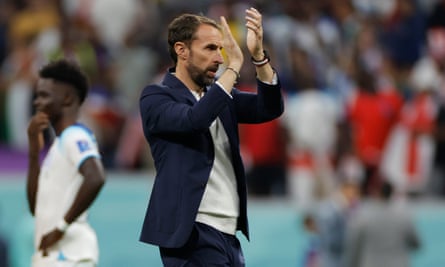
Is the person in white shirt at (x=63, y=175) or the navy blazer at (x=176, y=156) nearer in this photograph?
the navy blazer at (x=176, y=156)

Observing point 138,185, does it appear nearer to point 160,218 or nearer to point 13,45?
point 13,45

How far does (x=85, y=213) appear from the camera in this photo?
8.83 m

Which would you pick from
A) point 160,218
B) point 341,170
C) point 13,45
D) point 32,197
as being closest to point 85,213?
point 32,197

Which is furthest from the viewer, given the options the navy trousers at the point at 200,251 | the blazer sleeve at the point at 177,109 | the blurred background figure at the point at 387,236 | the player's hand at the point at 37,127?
the blurred background figure at the point at 387,236

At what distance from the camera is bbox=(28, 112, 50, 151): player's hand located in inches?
346

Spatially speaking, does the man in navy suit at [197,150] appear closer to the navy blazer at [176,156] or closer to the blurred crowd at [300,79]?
the navy blazer at [176,156]

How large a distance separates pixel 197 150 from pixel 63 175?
142 cm

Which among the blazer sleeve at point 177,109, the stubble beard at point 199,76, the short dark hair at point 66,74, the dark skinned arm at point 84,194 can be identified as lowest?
the dark skinned arm at point 84,194

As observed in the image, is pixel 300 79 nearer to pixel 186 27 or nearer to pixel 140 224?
pixel 140 224

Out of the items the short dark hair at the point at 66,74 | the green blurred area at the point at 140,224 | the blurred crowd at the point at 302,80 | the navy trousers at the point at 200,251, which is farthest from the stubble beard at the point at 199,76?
the green blurred area at the point at 140,224

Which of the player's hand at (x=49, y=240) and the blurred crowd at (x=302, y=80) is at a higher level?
the player's hand at (x=49, y=240)

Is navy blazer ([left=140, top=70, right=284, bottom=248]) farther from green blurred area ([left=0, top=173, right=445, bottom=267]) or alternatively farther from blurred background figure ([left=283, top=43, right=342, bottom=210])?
green blurred area ([left=0, top=173, right=445, bottom=267])

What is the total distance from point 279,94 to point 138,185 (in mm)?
7466

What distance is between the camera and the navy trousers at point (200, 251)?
7.50 m
